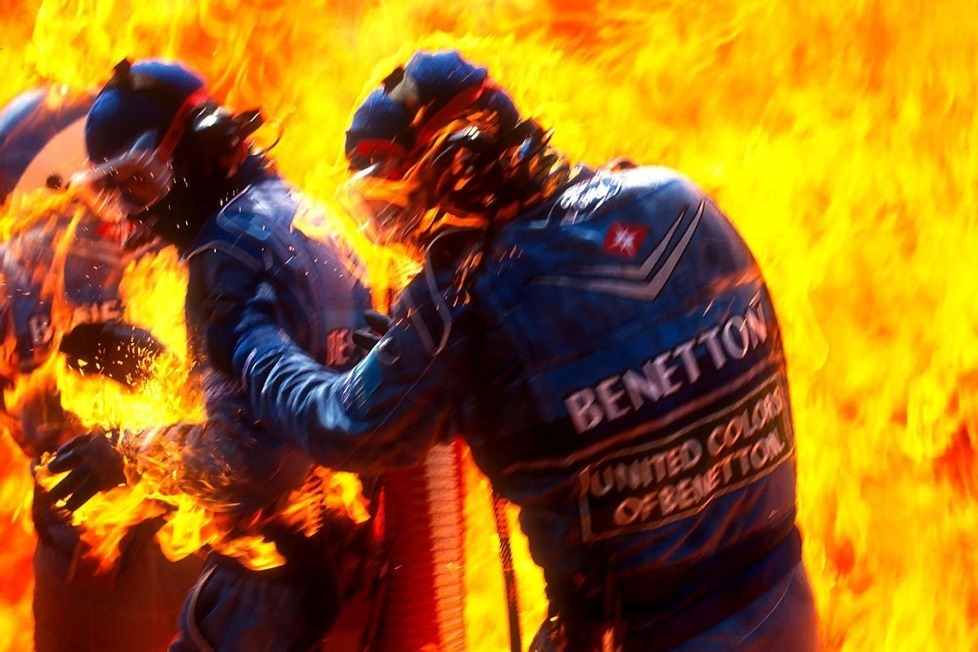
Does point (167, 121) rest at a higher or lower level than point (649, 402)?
higher

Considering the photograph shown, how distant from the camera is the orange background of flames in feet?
5.16

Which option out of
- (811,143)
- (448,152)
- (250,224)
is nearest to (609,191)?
(448,152)

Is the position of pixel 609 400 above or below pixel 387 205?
below

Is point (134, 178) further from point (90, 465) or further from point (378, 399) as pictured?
point (378, 399)

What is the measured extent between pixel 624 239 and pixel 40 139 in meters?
1.40

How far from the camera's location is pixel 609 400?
1.13 meters

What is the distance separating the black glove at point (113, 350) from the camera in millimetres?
1612

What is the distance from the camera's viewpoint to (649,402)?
1134 mm

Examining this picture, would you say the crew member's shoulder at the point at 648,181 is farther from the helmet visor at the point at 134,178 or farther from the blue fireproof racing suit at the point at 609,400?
the helmet visor at the point at 134,178

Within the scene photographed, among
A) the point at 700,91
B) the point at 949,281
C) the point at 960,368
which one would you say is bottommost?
the point at 960,368

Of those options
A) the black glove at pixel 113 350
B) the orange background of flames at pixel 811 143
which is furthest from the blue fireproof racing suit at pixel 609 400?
the black glove at pixel 113 350

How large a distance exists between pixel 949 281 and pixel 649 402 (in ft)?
3.63

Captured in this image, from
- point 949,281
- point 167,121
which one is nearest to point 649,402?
point 167,121

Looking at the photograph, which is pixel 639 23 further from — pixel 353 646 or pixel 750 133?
pixel 353 646
